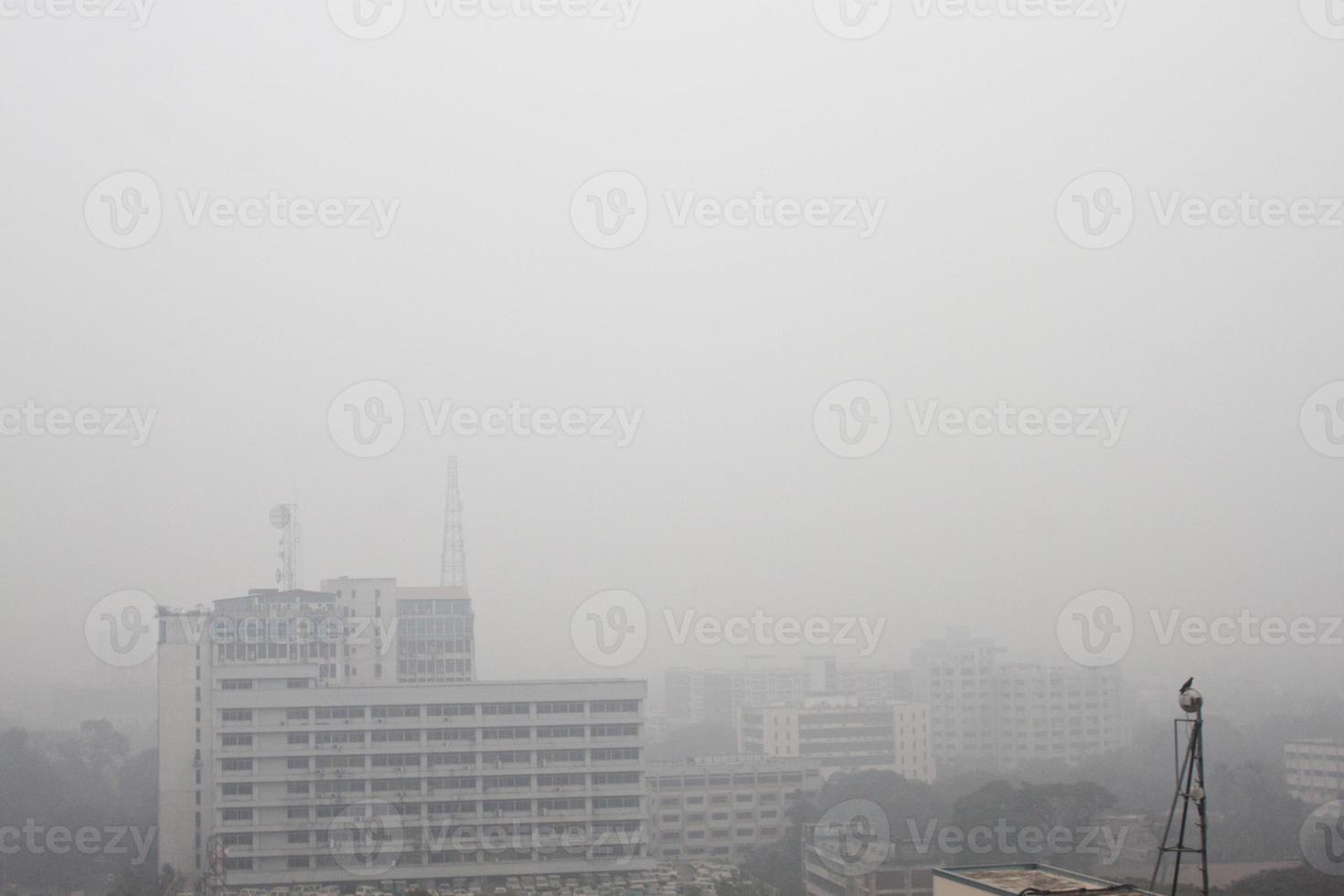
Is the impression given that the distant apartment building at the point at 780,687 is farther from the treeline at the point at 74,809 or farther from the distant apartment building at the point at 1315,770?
the treeline at the point at 74,809

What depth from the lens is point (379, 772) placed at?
7152 mm

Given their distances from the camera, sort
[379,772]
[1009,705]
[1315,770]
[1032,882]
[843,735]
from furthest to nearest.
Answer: [1009,705] < [1315,770] < [843,735] < [379,772] < [1032,882]

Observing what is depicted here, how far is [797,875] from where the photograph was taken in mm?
7512

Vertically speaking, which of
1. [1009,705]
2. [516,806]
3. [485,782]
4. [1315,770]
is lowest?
[1315,770]

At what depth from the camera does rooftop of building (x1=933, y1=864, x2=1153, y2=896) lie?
3208 millimetres

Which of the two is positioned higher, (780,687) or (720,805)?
(780,687)

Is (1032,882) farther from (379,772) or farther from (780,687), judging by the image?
(780,687)

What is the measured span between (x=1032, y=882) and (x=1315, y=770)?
21.7 feet

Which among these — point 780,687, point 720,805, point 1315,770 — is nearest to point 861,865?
point 720,805

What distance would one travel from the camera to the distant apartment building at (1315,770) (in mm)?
8875

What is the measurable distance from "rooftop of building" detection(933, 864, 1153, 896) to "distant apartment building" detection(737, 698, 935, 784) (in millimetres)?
4624

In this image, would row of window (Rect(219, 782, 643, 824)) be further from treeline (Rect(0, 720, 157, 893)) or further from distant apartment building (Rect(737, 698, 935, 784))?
distant apartment building (Rect(737, 698, 935, 784))

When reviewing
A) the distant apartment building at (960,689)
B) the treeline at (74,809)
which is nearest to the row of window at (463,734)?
the treeline at (74,809)

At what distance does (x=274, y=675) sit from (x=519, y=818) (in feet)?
5.51
